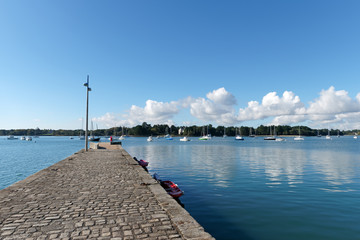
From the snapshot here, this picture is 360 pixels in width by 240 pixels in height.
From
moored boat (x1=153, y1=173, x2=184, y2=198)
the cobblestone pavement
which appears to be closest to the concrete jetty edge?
the cobblestone pavement

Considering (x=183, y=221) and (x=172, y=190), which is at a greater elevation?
(x=183, y=221)

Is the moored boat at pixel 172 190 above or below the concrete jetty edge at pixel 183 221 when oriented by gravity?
below

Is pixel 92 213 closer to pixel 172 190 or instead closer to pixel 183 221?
pixel 183 221

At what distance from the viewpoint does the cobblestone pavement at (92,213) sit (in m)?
5.73

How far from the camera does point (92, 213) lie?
23.7 ft

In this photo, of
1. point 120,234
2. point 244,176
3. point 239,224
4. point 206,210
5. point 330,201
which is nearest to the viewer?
point 120,234

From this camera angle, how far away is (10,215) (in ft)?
23.0

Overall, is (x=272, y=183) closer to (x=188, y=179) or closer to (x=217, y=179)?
(x=217, y=179)

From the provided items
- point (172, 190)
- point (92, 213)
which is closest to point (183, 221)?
point (92, 213)

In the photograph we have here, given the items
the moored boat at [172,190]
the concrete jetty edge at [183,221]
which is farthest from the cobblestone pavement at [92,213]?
the moored boat at [172,190]

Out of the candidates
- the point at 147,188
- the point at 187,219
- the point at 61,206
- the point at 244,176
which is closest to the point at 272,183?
the point at 244,176

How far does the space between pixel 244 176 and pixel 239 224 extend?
41.1 feet

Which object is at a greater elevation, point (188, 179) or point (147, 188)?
point (147, 188)

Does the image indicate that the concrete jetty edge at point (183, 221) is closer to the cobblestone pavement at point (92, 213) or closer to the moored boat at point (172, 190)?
the cobblestone pavement at point (92, 213)
